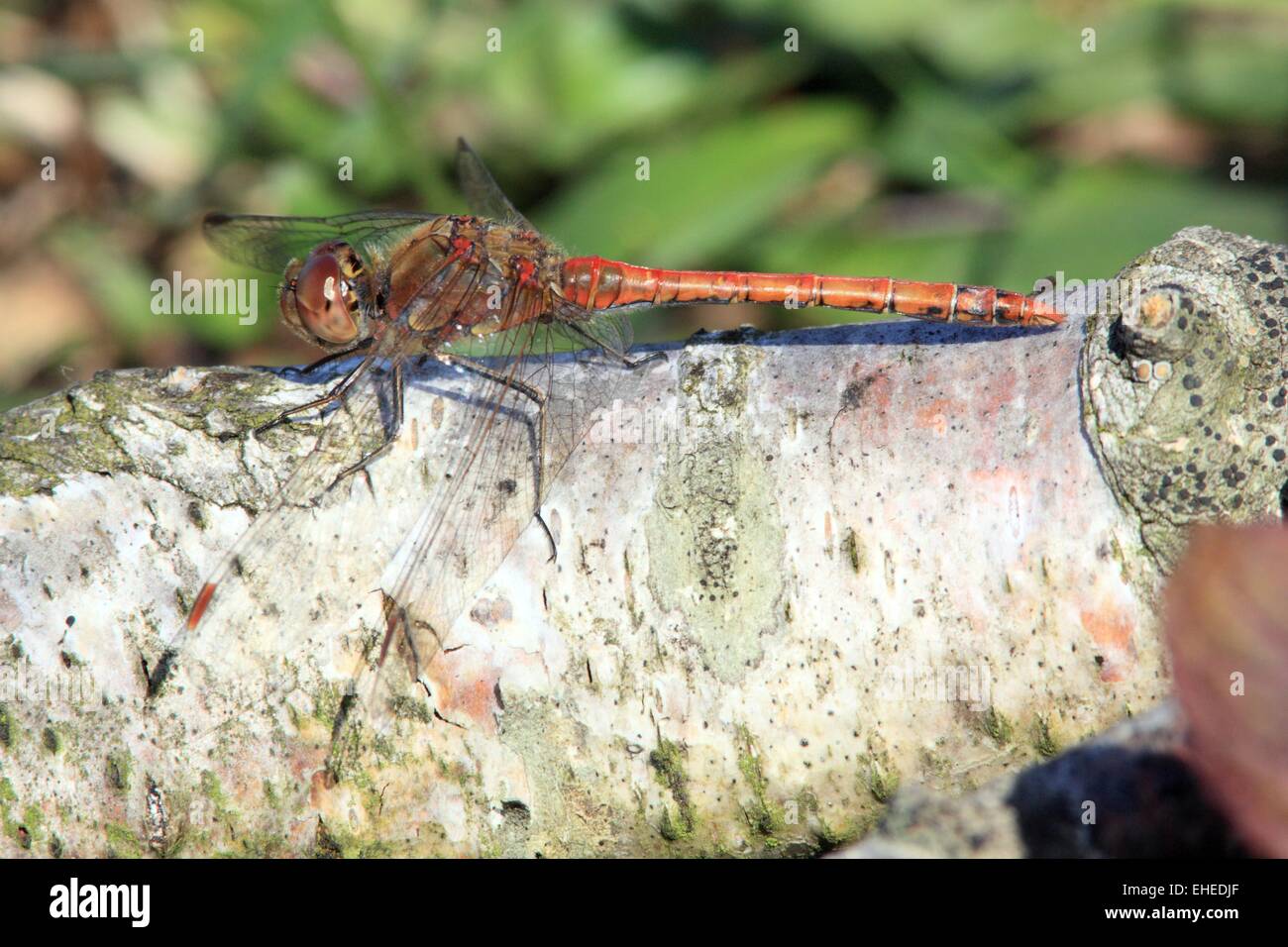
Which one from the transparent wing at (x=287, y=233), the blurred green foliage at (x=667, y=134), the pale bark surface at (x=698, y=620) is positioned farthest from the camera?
the blurred green foliage at (x=667, y=134)

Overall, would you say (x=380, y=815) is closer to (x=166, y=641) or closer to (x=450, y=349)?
(x=166, y=641)

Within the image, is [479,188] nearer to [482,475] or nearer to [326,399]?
[326,399]

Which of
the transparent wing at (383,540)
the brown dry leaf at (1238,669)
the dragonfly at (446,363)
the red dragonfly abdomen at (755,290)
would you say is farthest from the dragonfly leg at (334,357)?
the brown dry leaf at (1238,669)

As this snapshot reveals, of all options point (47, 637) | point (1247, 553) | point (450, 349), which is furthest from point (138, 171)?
point (1247, 553)

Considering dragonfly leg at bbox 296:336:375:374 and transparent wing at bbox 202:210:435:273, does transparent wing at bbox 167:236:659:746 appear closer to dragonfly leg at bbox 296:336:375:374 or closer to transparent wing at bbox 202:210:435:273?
dragonfly leg at bbox 296:336:375:374

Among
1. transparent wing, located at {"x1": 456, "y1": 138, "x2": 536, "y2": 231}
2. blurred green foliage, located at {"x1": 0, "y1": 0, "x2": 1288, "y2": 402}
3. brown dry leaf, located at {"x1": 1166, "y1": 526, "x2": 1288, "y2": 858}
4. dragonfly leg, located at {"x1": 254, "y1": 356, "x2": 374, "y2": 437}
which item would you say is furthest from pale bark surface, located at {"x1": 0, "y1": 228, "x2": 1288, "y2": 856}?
blurred green foliage, located at {"x1": 0, "y1": 0, "x2": 1288, "y2": 402}

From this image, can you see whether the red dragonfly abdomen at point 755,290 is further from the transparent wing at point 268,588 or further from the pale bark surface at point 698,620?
the transparent wing at point 268,588
